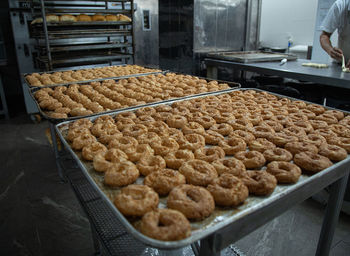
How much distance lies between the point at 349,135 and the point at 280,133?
1.45 feet

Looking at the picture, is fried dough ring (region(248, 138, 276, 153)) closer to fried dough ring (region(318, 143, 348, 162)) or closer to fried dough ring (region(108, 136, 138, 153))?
fried dough ring (region(318, 143, 348, 162))

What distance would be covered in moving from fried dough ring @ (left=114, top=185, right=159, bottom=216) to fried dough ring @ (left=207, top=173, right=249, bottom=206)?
270 mm

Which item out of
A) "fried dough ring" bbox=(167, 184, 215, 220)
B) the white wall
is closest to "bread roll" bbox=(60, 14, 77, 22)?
"fried dough ring" bbox=(167, 184, 215, 220)

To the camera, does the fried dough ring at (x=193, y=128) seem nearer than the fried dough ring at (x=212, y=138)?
No

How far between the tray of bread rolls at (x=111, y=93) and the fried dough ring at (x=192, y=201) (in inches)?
53.2

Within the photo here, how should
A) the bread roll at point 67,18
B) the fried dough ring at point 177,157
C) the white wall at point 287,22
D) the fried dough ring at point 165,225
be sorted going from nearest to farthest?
the fried dough ring at point 165,225, the fried dough ring at point 177,157, the bread roll at point 67,18, the white wall at point 287,22

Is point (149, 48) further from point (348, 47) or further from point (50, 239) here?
point (50, 239)

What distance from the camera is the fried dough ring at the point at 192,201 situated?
3.78ft

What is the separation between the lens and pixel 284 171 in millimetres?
1408

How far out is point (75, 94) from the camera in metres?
3.07

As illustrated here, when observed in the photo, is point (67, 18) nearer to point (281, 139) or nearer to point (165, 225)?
point (281, 139)

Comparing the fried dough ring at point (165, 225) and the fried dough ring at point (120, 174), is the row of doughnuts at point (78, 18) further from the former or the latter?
the fried dough ring at point (165, 225)

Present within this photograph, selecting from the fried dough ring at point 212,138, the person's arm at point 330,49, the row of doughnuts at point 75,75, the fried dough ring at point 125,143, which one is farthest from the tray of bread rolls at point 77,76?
the person's arm at point 330,49

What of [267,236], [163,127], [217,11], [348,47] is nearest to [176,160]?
[163,127]
